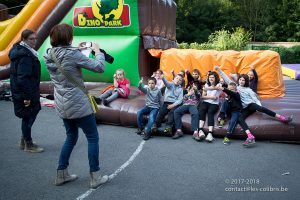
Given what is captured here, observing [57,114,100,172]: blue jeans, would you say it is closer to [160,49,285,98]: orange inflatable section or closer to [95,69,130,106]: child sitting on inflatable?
[95,69,130,106]: child sitting on inflatable

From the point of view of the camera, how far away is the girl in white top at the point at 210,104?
212 inches

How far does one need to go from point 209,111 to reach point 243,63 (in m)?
1.85

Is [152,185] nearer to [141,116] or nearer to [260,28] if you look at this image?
[141,116]

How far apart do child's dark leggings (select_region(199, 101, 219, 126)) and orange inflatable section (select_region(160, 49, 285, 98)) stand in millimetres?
1492

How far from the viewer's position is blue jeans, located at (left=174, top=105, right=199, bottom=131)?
5513 millimetres

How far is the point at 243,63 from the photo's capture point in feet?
22.5

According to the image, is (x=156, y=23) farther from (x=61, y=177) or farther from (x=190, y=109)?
(x=61, y=177)

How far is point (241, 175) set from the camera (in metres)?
3.90

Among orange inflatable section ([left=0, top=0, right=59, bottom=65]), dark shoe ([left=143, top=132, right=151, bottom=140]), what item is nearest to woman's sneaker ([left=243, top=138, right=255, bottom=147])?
dark shoe ([left=143, top=132, right=151, bottom=140])

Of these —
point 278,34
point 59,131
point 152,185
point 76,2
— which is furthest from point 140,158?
point 278,34

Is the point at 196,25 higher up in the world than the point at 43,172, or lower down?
higher up

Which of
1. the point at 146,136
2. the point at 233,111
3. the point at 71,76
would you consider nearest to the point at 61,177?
the point at 71,76

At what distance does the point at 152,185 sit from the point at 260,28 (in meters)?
35.9

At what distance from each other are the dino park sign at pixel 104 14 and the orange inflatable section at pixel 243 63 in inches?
65.0
